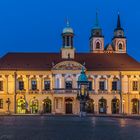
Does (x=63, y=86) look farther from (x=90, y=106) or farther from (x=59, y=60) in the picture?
(x=90, y=106)

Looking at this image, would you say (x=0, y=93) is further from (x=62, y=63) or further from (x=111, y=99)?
(x=111, y=99)

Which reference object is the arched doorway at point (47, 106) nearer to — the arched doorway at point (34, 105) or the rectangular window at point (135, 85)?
the arched doorway at point (34, 105)

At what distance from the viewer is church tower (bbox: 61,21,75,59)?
299ft

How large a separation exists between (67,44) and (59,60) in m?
3.66

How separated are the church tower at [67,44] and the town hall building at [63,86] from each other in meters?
0.95

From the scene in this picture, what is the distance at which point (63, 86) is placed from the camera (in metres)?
88.1

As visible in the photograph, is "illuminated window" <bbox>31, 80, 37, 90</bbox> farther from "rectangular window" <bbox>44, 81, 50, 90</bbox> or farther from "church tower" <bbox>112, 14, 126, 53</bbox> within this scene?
"church tower" <bbox>112, 14, 126, 53</bbox>

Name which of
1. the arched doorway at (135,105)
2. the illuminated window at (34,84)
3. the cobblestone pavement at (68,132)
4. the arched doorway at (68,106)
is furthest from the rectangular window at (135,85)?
the cobblestone pavement at (68,132)

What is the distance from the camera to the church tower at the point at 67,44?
3585 inches

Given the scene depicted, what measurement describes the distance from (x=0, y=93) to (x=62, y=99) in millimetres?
11046

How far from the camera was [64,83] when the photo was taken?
88.0 metres

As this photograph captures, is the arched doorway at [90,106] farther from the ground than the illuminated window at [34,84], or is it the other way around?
the illuminated window at [34,84]

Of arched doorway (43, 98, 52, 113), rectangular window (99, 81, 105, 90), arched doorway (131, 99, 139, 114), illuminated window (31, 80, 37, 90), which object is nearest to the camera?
arched doorway (43, 98, 52, 113)

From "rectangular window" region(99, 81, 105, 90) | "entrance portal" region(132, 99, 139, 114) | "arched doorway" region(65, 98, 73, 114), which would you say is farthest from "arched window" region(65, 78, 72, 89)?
"entrance portal" region(132, 99, 139, 114)
